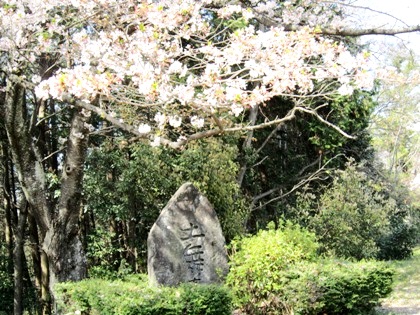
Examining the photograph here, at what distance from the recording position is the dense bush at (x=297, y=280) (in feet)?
17.6

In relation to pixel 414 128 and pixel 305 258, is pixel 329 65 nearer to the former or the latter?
pixel 305 258

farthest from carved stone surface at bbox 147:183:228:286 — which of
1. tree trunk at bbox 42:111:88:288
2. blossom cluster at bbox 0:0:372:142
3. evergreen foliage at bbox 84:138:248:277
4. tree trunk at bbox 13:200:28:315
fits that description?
tree trunk at bbox 13:200:28:315

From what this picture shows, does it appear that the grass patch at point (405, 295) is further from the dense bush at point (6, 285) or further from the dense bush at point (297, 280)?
the dense bush at point (6, 285)

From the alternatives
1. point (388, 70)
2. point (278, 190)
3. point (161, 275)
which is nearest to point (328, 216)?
point (278, 190)

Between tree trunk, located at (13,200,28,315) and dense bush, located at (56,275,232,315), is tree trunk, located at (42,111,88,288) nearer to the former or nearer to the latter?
dense bush, located at (56,275,232,315)

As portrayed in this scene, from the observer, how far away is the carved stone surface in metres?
6.36

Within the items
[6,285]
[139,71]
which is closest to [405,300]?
[139,71]

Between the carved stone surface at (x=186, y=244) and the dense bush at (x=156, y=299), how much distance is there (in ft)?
3.18

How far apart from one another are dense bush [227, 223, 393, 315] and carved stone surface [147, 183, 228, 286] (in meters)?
0.40

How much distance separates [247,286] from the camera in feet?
19.7

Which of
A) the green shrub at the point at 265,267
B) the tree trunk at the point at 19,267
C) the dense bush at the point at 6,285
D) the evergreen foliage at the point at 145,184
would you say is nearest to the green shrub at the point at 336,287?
the green shrub at the point at 265,267

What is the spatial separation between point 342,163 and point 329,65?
7598mm

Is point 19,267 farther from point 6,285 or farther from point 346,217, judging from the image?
point 346,217

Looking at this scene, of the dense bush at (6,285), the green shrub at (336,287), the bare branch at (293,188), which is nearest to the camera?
the green shrub at (336,287)
